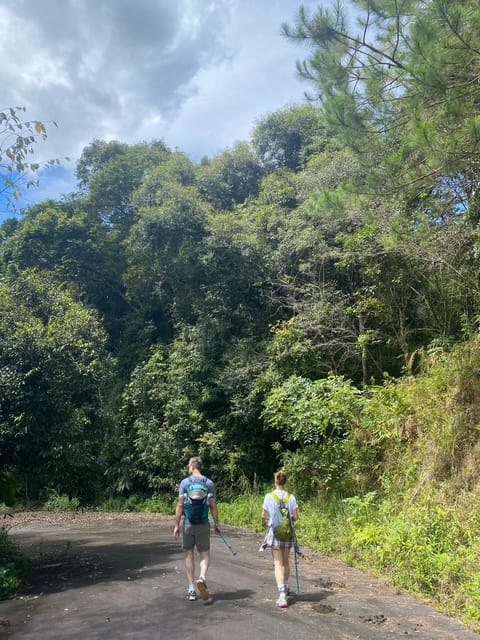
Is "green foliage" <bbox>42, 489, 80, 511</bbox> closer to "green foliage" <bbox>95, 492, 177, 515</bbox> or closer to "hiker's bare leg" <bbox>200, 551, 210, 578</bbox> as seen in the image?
"green foliage" <bbox>95, 492, 177, 515</bbox>

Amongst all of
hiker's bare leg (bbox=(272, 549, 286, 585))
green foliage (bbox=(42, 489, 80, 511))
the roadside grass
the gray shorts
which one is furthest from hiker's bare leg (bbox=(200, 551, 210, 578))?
green foliage (bbox=(42, 489, 80, 511))

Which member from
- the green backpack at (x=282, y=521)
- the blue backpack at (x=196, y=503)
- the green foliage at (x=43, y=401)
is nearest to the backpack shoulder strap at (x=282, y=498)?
the green backpack at (x=282, y=521)

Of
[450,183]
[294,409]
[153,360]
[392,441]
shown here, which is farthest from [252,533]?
[153,360]

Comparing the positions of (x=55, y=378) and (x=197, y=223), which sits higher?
(x=197, y=223)

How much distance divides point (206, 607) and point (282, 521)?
1.21 metres

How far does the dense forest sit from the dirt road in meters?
0.80

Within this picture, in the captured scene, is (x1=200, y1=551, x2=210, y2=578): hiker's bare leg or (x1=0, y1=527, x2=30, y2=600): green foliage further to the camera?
(x1=0, y1=527, x2=30, y2=600): green foliage

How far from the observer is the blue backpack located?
5.73 metres

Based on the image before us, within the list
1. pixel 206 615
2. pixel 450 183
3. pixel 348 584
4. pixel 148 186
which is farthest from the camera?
pixel 148 186

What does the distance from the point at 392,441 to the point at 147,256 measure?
13.9m

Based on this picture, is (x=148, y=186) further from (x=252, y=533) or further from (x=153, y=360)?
(x=252, y=533)

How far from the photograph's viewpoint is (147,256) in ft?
68.8

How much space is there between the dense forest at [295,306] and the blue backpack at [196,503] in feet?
9.62

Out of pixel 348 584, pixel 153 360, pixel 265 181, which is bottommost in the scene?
pixel 348 584
